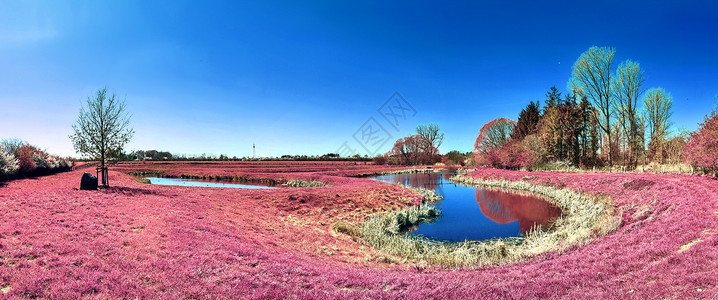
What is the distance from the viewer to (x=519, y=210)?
55.8ft

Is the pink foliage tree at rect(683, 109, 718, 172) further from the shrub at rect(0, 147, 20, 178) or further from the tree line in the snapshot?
the shrub at rect(0, 147, 20, 178)

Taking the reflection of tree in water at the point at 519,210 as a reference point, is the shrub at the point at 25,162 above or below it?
above

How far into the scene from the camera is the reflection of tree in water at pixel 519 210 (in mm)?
14055

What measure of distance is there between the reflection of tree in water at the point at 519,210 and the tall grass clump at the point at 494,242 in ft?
3.04

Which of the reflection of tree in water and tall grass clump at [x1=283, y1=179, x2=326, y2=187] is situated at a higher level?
tall grass clump at [x1=283, y1=179, x2=326, y2=187]

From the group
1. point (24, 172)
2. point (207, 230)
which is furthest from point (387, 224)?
point (24, 172)

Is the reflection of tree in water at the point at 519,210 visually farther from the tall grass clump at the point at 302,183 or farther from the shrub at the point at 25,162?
the shrub at the point at 25,162

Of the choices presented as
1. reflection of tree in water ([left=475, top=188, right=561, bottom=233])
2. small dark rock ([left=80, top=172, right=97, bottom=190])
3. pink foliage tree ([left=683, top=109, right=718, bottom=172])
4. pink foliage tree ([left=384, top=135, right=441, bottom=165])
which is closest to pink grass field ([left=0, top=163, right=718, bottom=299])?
small dark rock ([left=80, top=172, right=97, bottom=190])

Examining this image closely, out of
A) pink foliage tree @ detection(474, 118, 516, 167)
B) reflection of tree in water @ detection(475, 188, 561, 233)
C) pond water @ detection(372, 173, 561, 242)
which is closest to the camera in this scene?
pond water @ detection(372, 173, 561, 242)

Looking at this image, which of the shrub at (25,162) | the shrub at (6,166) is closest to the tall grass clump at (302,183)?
the shrub at (6,166)

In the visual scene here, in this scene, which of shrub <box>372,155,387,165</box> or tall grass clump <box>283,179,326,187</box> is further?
shrub <box>372,155,387,165</box>

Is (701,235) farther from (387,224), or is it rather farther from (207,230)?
(207,230)

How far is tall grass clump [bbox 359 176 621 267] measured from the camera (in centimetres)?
752

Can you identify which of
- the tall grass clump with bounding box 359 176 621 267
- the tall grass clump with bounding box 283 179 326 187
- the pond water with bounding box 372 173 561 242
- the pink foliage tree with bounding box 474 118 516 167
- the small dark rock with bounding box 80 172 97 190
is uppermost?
the pink foliage tree with bounding box 474 118 516 167
